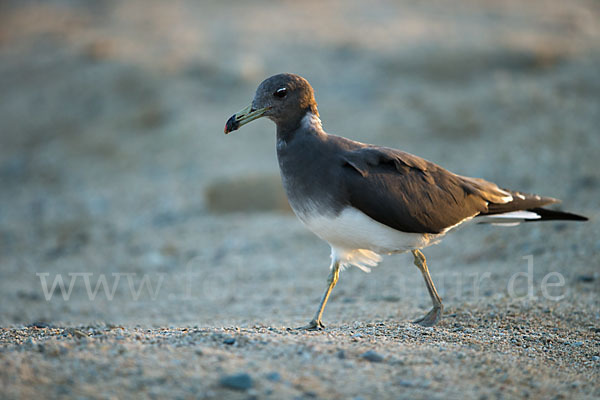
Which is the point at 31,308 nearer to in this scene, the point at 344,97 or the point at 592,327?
the point at 592,327

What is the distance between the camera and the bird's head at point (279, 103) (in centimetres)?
506

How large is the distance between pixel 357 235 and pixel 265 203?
224 inches

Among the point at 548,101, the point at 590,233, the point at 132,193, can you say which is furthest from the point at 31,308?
the point at 548,101

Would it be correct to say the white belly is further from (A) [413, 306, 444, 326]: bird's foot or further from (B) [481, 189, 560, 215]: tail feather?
(B) [481, 189, 560, 215]: tail feather

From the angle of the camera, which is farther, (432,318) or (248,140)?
(248,140)

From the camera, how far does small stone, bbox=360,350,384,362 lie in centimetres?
388

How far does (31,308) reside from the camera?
7355mm

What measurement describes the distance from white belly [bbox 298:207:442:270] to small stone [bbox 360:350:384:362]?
115 centimetres

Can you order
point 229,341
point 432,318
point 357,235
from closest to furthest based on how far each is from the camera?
point 229,341, point 357,235, point 432,318

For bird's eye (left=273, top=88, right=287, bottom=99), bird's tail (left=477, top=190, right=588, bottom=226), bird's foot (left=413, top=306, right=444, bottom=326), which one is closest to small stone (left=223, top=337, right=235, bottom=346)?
bird's foot (left=413, top=306, right=444, bottom=326)

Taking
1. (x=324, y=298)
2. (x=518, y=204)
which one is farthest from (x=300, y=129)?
(x=518, y=204)

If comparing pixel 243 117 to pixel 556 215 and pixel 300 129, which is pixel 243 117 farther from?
pixel 556 215

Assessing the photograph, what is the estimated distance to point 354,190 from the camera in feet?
15.5

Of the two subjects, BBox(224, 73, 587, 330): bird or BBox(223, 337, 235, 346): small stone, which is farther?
BBox(224, 73, 587, 330): bird
